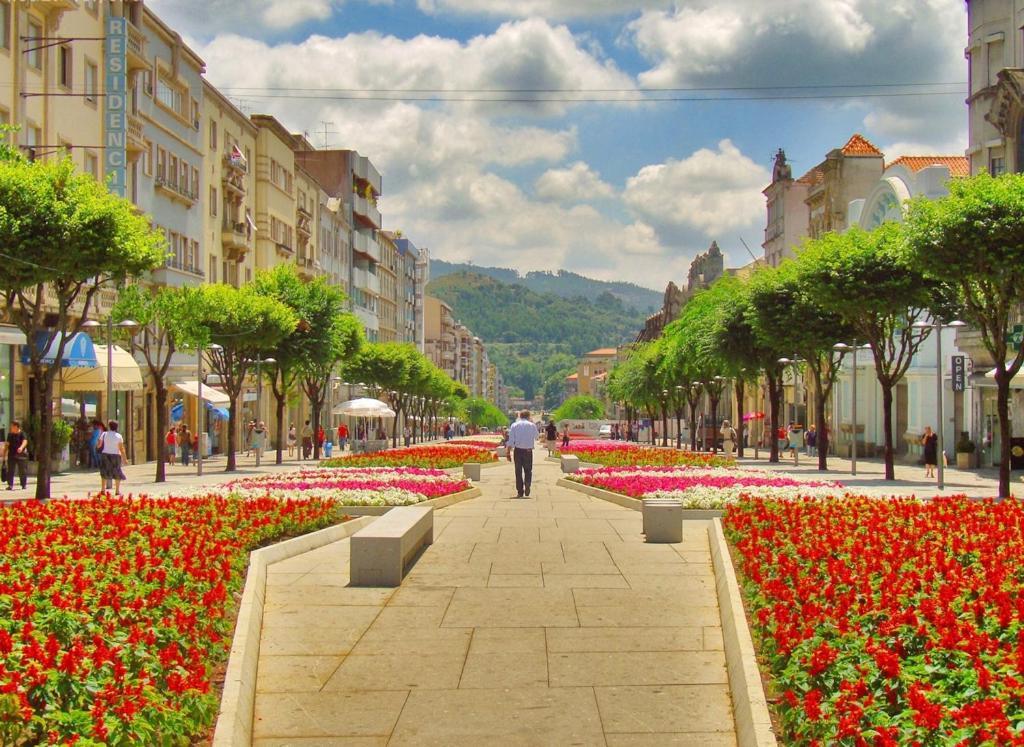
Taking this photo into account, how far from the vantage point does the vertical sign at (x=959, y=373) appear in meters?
42.0

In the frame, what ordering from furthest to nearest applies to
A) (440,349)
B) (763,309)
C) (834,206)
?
(440,349)
(834,206)
(763,309)

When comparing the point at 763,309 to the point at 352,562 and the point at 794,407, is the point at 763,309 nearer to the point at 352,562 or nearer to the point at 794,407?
the point at 352,562

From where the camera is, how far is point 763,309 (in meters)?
43.0

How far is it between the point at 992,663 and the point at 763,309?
3655 centimetres

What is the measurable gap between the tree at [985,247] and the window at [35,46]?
2561 cm

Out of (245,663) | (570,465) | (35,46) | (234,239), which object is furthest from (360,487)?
(234,239)

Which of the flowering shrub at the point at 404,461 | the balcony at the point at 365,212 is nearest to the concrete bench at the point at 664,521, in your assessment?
the flowering shrub at the point at 404,461

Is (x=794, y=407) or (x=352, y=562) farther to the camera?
(x=794, y=407)

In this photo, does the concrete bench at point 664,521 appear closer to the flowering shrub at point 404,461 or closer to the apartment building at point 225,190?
the flowering shrub at point 404,461

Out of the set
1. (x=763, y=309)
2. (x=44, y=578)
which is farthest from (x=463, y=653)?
(x=763, y=309)

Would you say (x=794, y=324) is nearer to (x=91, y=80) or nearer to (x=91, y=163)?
(x=91, y=163)

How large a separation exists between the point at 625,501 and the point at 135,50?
32.0 meters

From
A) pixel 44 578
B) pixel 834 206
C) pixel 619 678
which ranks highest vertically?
pixel 834 206

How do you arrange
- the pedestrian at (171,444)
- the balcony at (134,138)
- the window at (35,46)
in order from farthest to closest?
the pedestrian at (171,444) → the balcony at (134,138) → the window at (35,46)
